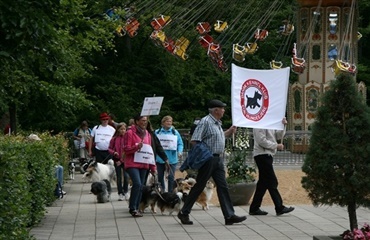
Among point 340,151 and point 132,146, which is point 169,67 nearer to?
point 132,146

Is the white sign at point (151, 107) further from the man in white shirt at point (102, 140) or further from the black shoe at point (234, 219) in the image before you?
the man in white shirt at point (102, 140)

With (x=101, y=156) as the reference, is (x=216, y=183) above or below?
below

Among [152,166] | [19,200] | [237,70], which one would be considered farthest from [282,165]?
[19,200]

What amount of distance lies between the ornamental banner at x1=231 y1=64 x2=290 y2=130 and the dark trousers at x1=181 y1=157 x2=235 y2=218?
840 millimetres

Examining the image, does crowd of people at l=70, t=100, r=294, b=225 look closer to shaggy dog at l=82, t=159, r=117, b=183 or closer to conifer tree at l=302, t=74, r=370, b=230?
shaggy dog at l=82, t=159, r=117, b=183

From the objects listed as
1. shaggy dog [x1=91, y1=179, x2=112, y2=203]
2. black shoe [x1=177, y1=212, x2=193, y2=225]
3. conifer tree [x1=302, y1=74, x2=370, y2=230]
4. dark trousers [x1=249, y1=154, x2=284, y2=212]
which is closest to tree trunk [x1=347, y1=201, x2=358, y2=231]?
conifer tree [x1=302, y1=74, x2=370, y2=230]

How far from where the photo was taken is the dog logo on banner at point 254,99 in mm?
14164

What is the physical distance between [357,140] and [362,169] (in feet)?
1.22

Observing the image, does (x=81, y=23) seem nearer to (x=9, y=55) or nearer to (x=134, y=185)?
(x=9, y=55)

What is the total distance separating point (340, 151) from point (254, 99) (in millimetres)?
3067

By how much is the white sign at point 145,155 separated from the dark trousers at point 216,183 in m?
1.91

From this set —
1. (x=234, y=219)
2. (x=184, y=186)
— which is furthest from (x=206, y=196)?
(x=234, y=219)

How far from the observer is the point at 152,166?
16766 millimetres

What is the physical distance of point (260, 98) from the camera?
14.2m
